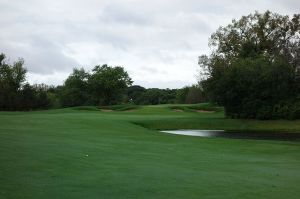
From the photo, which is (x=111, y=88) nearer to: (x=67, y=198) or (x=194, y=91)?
(x=194, y=91)

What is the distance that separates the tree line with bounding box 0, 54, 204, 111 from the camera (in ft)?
247

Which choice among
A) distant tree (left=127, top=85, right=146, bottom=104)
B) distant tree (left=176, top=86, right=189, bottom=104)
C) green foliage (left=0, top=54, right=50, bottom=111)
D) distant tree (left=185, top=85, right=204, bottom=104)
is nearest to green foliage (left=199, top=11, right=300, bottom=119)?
green foliage (left=0, top=54, right=50, bottom=111)

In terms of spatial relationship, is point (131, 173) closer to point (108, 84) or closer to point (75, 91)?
point (108, 84)

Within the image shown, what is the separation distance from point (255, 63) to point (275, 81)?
2819mm

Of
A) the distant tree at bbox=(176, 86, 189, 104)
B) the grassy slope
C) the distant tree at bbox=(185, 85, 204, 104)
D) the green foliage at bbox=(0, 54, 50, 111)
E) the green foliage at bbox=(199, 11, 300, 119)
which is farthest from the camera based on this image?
the distant tree at bbox=(176, 86, 189, 104)

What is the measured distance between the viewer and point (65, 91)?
10281 cm

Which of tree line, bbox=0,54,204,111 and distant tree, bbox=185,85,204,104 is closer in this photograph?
tree line, bbox=0,54,204,111

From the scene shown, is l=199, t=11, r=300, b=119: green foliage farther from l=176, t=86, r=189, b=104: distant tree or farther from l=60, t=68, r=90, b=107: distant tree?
l=176, t=86, r=189, b=104: distant tree

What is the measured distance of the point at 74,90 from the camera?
101500 mm

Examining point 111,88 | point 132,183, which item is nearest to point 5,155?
point 132,183

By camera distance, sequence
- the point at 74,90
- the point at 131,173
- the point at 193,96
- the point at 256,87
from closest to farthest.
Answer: the point at 131,173 < the point at 256,87 < the point at 74,90 < the point at 193,96

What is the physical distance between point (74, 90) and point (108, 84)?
32.6 ft

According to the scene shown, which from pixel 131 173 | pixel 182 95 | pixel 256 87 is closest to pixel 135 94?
pixel 182 95

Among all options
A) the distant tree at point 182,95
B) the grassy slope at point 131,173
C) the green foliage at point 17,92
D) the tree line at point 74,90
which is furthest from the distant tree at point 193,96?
the grassy slope at point 131,173
